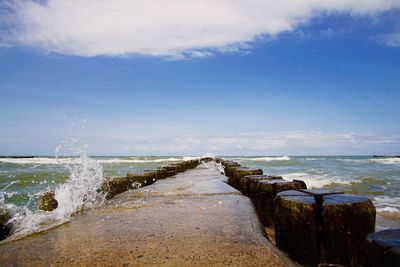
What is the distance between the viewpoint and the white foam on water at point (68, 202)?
2.34 m

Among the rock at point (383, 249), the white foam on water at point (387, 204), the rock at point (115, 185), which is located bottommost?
the white foam on water at point (387, 204)

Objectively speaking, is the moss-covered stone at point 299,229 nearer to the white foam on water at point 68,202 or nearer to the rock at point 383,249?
the rock at point 383,249

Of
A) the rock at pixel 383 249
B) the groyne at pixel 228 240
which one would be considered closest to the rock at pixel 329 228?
the groyne at pixel 228 240

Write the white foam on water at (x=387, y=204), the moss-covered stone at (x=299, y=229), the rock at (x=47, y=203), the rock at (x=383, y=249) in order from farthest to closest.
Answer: the white foam on water at (x=387, y=204), the rock at (x=47, y=203), the moss-covered stone at (x=299, y=229), the rock at (x=383, y=249)

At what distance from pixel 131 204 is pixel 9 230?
1123 millimetres

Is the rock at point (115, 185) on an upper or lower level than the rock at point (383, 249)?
lower

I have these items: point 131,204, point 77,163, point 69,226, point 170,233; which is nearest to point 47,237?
point 69,226

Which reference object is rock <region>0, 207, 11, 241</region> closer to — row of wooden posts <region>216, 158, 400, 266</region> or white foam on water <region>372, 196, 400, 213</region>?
row of wooden posts <region>216, 158, 400, 266</region>

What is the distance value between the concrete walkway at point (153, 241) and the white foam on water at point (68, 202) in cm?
16

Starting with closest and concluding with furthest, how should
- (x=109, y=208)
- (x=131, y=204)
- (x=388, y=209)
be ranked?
(x=109, y=208) < (x=131, y=204) < (x=388, y=209)

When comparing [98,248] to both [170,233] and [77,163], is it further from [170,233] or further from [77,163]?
[77,163]

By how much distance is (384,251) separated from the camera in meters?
0.87

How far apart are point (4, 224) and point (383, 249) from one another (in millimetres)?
2403

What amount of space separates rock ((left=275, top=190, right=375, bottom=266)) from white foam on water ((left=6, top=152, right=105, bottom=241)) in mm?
1655
